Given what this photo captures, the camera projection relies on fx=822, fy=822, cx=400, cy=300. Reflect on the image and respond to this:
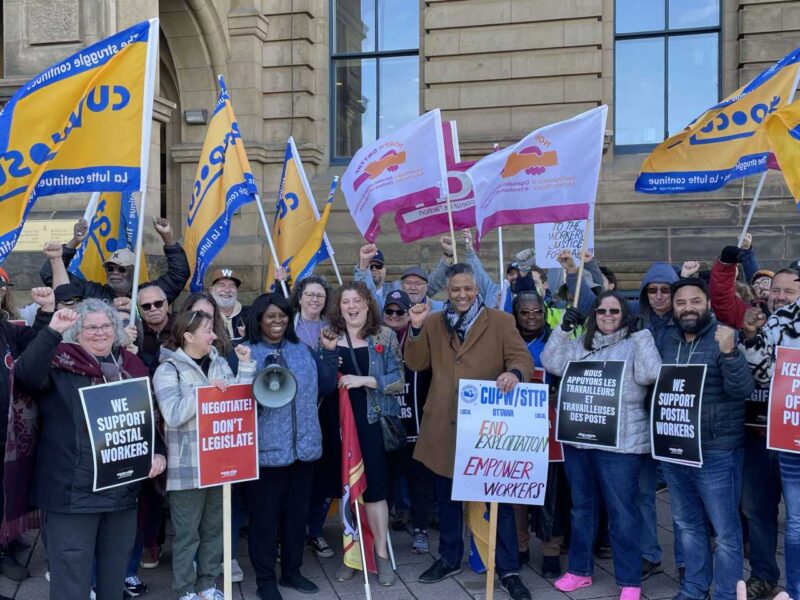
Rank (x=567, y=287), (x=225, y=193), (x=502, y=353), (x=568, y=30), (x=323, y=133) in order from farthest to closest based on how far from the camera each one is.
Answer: (x=323, y=133) < (x=568, y=30) < (x=225, y=193) < (x=567, y=287) < (x=502, y=353)

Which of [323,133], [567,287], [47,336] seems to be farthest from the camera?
[323,133]

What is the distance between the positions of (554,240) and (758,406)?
12.7 feet

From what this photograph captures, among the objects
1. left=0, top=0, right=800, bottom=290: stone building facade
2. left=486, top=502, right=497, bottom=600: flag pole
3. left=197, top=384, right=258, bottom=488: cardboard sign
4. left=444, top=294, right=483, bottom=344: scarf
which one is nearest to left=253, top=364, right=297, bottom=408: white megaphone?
left=197, top=384, right=258, bottom=488: cardboard sign

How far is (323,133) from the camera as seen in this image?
1348cm

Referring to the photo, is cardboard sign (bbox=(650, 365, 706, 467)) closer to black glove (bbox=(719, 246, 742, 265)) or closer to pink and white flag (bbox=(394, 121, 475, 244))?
black glove (bbox=(719, 246, 742, 265))

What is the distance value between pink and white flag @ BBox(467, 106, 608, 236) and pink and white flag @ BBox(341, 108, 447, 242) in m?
0.46

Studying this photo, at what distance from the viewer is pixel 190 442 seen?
15.4ft

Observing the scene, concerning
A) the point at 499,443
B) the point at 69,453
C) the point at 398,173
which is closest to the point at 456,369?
the point at 499,443

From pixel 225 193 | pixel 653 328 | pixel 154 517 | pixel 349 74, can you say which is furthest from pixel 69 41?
pixel 653 328

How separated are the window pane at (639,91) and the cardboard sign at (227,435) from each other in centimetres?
941

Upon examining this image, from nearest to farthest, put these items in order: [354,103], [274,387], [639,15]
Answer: [274,387]
[639,15]
[354,103]

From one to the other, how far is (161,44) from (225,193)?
348 inches

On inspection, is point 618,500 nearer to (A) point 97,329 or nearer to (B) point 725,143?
(B) point 725,143

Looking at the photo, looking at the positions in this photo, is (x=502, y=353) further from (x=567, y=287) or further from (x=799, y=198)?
(x=799, y=198)
